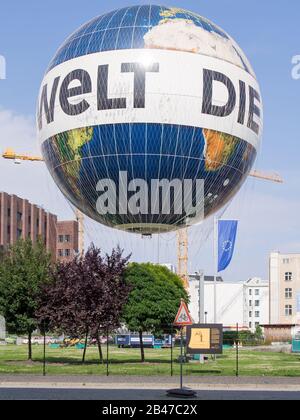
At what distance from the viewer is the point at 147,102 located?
120ft

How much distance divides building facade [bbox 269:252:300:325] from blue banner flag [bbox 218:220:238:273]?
93.6 metres

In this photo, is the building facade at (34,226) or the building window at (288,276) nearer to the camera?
the building facade at (34,226)

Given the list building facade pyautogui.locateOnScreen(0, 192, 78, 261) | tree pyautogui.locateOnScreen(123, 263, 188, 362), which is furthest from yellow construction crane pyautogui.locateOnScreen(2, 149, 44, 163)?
tree pyautogui.locateOnScreen(123, 263, 188, 362)

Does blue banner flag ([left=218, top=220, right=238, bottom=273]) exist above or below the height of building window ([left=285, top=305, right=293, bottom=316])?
above

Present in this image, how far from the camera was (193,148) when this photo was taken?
3778cm

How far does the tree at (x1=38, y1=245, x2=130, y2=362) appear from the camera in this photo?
137 feet

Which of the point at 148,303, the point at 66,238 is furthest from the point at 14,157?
the point at 148,303

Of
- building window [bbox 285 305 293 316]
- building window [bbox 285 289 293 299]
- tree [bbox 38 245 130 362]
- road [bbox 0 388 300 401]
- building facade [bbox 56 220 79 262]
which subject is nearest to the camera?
road [bbox 0 388 300 401]

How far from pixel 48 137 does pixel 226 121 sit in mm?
8501

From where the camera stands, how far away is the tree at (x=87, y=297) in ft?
137

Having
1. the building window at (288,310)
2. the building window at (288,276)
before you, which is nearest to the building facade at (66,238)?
the building window at (288,276)

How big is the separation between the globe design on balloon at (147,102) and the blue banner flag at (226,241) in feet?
26.7

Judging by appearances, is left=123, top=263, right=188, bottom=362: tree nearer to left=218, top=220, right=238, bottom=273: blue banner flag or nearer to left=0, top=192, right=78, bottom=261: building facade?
left=218, top=220, right=238, bottom=273: blue banner flag

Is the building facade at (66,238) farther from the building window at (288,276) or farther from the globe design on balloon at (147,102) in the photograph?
the globe design on balloon at (147,102)
